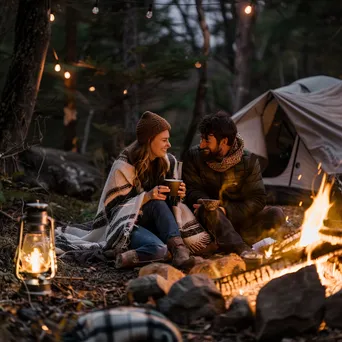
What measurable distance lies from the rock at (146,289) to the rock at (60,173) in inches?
204

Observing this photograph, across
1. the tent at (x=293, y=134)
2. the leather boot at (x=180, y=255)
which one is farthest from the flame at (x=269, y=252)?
the tent at (x=293, y=134)

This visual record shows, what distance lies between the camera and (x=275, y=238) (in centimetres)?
594

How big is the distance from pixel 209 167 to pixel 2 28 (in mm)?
3253

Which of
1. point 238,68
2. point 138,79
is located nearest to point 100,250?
point 138,79

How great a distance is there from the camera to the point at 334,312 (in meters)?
3.71

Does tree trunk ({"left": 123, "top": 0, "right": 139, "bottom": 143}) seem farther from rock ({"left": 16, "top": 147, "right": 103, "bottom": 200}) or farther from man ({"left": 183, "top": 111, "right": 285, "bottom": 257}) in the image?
man ({"left": 183, "top": 111, "right": 285, "bottom": 257})

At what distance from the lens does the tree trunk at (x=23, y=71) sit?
6852 mm

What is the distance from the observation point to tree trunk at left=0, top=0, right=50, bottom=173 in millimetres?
6852

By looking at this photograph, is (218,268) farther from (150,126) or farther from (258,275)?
(150,126)

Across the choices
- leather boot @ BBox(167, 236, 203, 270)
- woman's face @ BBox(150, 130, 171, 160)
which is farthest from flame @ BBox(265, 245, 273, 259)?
woman's face @ BBox(150, 130, 171, 160)

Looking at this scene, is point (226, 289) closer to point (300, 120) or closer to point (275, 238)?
point (275, 238)

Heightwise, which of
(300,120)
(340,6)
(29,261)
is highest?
(340,6)

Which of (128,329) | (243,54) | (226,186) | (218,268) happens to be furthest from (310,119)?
(243,54)

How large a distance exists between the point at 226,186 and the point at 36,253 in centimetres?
217
